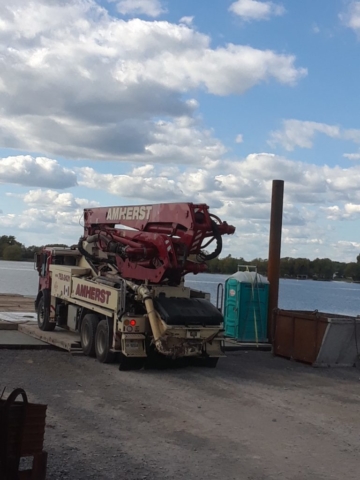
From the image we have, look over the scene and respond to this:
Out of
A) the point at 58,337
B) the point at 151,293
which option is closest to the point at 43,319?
the point at 58,337

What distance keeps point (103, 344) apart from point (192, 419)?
15.7ft

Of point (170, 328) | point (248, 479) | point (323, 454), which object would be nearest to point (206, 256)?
point (170, 328)

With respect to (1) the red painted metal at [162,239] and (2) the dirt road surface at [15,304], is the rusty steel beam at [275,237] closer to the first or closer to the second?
(1) the red painted metal at [162,239]

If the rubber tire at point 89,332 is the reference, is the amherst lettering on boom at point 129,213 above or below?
above

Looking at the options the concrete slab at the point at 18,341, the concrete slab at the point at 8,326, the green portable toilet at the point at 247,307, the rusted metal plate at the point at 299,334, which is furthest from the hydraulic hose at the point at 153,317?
the concrete slab at the point at 8,326

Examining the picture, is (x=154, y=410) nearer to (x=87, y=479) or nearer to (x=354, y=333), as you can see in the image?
(x=87, y=479)

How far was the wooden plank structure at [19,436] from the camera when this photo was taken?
5.35 m

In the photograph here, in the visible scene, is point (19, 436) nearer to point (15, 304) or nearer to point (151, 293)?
point (151, 293)

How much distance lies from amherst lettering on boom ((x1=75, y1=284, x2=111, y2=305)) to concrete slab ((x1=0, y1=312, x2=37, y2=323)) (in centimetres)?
446

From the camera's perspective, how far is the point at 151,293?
45.9 ft

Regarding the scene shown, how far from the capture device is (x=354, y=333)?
16281mm

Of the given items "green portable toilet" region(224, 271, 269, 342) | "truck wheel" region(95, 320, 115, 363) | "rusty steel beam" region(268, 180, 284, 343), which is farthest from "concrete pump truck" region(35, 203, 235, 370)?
"rusty steel beam" region(268, 180, 284, 343)

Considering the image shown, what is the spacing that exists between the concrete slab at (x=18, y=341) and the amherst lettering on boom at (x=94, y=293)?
142 cm

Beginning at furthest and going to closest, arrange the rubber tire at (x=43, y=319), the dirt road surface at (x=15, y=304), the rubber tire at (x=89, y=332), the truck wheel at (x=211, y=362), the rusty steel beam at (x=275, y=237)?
the dirt road surface at (x=15, y=304) < the rusty steel beam at (x=275, y=237) < the rubber tire at (x=43, y=319) < the rubber tire at (x=89, y=332) < the truck wheel at (x=211, y=362)
